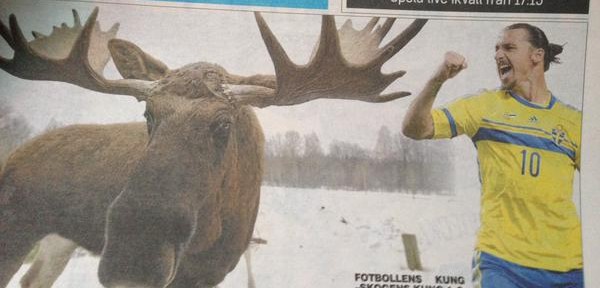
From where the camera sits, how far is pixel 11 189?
76 centimetres

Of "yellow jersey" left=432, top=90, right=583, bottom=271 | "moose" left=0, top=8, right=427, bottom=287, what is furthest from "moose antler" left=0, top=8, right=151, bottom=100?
"yellow jersey" left=432, top=90, right=583, bottom=271

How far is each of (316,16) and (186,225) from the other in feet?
1.00

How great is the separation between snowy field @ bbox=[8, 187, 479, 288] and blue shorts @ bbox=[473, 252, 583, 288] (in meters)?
0.02

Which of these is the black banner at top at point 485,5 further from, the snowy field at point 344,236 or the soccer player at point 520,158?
the snowy field at point 344,236

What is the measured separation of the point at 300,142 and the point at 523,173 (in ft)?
0.89

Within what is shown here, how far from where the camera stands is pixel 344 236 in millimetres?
748

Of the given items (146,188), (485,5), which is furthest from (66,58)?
(485,5)

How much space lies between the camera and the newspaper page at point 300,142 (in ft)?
2.40

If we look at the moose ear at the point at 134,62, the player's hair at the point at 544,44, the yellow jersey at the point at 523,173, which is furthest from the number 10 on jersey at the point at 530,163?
the moose ear at the point at 134,62

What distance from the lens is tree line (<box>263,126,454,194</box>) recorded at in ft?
2.45

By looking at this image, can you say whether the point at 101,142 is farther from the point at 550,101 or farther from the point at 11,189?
the point at 550,101

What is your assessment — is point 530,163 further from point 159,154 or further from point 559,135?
point 159,154

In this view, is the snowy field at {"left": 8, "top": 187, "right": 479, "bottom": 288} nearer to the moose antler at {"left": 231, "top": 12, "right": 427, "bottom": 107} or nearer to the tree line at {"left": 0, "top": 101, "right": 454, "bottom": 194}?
the tree line at {"left": 0, "top": 101, "right": 454, "bottom": 194}

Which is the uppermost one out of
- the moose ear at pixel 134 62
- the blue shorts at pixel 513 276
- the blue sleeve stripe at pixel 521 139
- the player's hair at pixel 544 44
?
the player's hair at pixel 544 44
